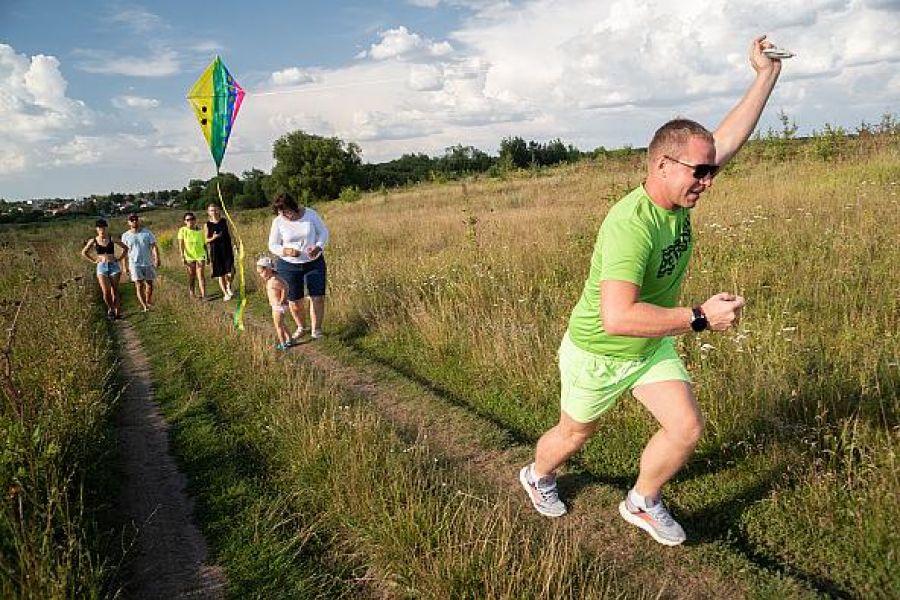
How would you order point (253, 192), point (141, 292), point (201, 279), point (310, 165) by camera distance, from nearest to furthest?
point (141, 292) < point (201, 279) < point (310, 165) < point (253, 192)

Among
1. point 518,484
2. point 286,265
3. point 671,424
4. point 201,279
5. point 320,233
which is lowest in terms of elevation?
point 518,484

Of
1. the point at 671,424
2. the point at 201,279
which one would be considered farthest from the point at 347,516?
the point at 201,279

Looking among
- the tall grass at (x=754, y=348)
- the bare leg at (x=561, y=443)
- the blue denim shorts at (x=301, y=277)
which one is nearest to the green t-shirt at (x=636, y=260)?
the bare leg at (x=561, y=443)

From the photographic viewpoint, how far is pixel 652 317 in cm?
237

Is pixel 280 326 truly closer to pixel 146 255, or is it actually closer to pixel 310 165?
pixel 146 255

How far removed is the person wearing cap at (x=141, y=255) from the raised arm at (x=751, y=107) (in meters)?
10.6

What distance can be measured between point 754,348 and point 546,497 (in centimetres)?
222

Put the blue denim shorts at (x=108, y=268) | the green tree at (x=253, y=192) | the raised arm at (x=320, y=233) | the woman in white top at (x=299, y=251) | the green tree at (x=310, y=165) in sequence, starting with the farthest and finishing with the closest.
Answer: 1. the green tree at (x=253, y=192)
2. the green tree at (x=310, y=165)
3. the blue denim shorts at (x=108, y=268)
4. the raised arm at (x=320, y=233)
5. the woman in white top at (x=299, y=251)

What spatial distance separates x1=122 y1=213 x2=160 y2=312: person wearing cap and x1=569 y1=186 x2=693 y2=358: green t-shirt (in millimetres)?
10332

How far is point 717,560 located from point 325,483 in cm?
231

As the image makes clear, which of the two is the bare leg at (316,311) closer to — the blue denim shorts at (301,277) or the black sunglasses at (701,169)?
the blue denim shorts at (301,277)

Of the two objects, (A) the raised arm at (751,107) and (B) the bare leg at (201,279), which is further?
(B) the bare leg at (201,279)

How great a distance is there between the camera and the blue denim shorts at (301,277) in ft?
24.9

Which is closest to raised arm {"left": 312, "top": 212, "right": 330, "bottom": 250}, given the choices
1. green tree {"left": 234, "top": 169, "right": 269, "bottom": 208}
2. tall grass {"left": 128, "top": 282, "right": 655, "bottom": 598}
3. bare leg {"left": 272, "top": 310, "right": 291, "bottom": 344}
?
bare leg {"left": 272, "top": 310, "right": 291, "bottom": 344}
